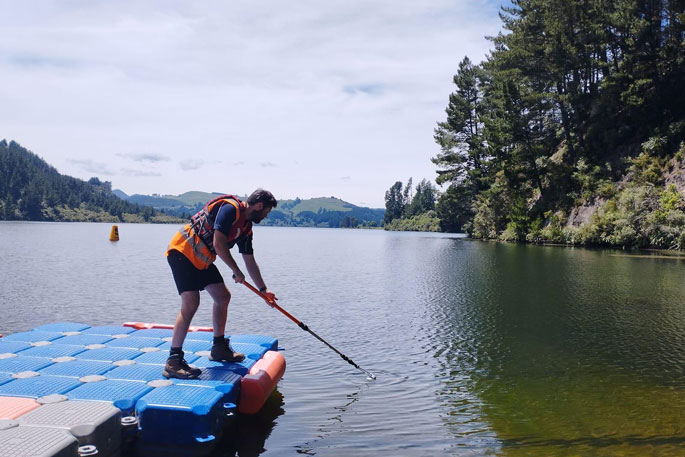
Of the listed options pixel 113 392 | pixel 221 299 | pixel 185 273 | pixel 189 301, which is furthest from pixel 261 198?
pixel 113 392

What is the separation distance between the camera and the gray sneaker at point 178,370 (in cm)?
618

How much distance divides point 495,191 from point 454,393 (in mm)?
56024

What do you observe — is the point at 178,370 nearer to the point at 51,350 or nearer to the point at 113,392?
the point at 113,392

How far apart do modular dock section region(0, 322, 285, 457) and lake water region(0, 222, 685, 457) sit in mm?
662

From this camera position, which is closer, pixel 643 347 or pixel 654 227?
pixel 643 347

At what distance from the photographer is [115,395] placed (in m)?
5.53

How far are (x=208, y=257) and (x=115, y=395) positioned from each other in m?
2.05

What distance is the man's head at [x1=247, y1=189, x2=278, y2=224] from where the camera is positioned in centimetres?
693

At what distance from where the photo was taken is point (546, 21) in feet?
165

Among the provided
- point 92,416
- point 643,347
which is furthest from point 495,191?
point 92,416

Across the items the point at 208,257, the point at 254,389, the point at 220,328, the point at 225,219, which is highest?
the point at 225,219

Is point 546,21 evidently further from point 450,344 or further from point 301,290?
point 450,344

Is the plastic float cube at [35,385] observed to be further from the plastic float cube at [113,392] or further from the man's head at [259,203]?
the man's head at [259,203]

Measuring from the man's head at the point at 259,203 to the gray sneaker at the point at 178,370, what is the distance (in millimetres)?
2111
